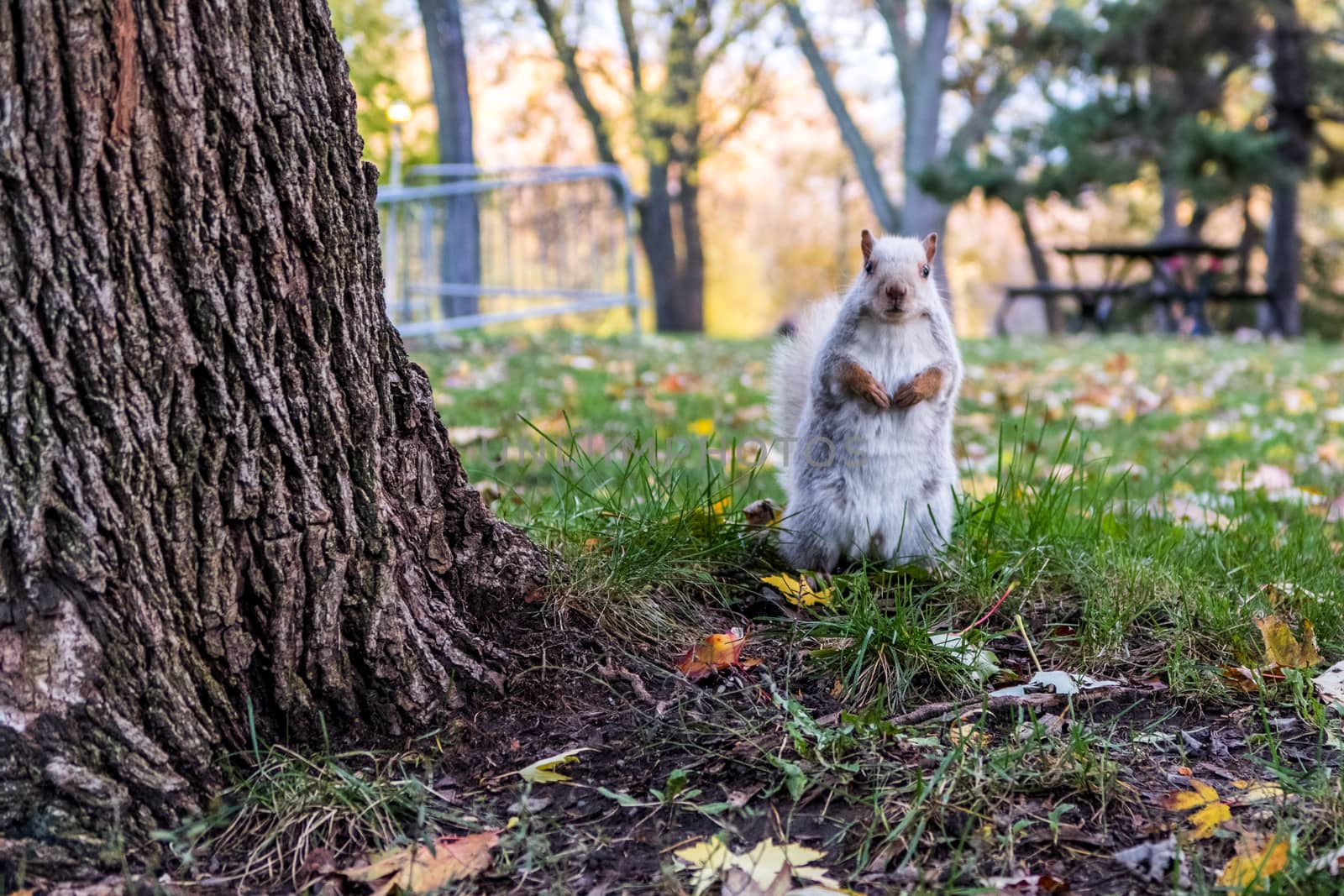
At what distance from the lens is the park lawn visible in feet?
4.92

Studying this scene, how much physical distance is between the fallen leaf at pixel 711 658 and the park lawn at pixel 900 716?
0.02m

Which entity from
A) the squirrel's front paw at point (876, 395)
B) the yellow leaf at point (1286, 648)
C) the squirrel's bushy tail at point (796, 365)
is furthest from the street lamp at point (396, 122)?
the yellow leaf at point (1286, 648)

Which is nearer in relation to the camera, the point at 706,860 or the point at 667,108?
the point at 706,860

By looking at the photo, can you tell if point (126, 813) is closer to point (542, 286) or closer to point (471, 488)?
point (471, 488)

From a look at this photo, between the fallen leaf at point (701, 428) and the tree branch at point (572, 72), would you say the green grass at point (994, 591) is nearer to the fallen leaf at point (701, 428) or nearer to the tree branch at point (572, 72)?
the fallen leaf at point (701, 428)

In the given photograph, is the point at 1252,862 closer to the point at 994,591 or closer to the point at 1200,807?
the point at 1200,807

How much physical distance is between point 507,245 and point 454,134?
5.43 feet

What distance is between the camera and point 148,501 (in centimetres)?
151

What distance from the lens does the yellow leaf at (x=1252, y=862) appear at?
1373mm

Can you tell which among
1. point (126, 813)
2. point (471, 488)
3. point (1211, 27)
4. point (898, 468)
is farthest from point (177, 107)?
point (1211, 27)

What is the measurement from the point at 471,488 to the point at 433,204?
28.4ft

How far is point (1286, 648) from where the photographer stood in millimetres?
1981

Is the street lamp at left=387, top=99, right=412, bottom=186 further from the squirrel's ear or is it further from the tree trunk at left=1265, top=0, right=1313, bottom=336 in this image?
the tree trunk at left=1265, top=0, right=1313, bottom=336

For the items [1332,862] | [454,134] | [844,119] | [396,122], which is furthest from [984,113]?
[1332,862]
